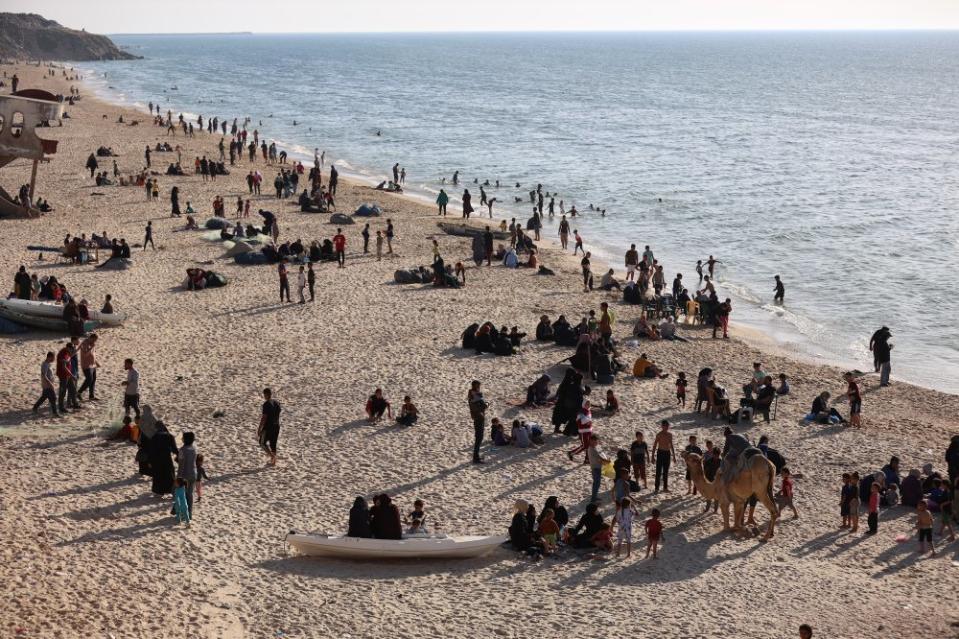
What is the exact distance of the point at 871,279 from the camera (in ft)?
123

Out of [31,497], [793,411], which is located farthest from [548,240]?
[31,497]

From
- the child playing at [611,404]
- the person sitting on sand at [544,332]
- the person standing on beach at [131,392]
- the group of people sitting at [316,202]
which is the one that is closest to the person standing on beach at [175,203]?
the group of people sitting at [316,202]

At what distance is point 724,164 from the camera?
6788 centimetres

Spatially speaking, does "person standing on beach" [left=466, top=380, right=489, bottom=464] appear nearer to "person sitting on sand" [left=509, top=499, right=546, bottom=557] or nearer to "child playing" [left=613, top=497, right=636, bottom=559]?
"person sitting on sand" [left=509, top=499, right=546, bottom=557]

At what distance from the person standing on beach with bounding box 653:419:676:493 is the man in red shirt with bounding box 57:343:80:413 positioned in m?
10.4

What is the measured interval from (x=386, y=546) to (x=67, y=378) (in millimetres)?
7981

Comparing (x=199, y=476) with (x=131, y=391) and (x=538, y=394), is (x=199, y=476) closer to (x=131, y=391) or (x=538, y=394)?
(x=131, y=391)

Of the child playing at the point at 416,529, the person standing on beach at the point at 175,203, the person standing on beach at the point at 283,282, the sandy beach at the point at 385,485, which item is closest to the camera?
the sandy beach at the point at 385,485

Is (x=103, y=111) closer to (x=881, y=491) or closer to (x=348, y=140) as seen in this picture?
(x=348, y=140)

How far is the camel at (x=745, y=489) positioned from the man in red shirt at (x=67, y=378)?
11.1 meters

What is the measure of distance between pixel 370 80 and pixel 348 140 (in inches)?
3144

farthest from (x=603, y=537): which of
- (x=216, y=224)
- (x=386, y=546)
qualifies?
(x=216, y=224)

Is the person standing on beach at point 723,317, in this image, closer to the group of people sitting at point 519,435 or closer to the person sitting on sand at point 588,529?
the group of people sitting at point 519,435

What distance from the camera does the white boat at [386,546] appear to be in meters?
13.4
